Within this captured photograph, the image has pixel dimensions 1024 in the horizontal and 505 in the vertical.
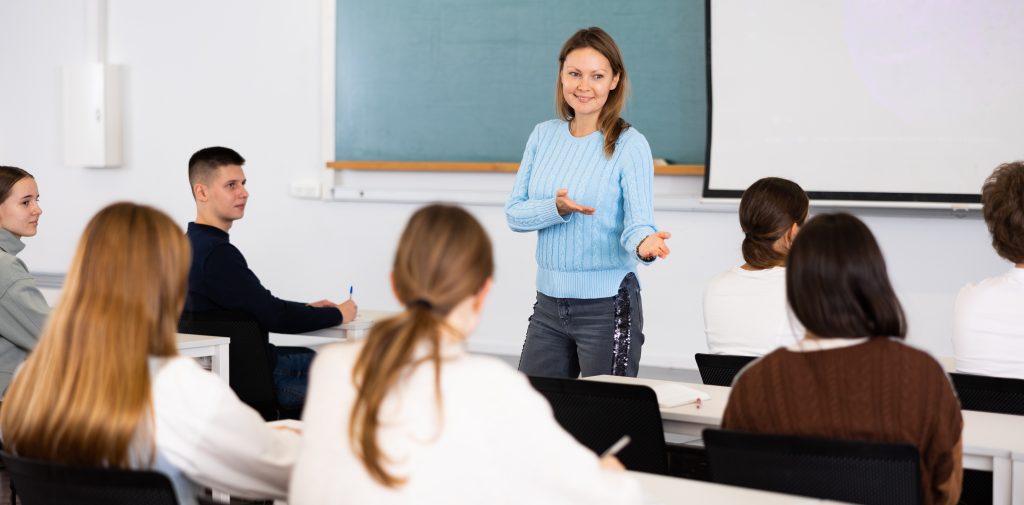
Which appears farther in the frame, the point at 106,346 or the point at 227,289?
the point at 227,289

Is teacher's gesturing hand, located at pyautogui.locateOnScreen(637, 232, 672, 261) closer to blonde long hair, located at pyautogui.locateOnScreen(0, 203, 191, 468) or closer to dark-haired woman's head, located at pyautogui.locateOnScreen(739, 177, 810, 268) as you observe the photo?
dark-haired woman's head, located at pyautogui.locateOnScreen(739, 177, 810, 268)

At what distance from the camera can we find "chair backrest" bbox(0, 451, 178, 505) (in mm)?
1605

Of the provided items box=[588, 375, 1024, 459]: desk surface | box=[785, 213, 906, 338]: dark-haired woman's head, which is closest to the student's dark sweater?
box=[588, 375, 1024, 459]: desk surface

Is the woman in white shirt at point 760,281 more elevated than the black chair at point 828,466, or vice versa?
the woman in white shirt at point 760,281

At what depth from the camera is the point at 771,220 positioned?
2902 mm

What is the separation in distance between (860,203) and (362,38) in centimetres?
269

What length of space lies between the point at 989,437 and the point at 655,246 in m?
0.98

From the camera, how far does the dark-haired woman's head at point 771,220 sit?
2902 millimetres

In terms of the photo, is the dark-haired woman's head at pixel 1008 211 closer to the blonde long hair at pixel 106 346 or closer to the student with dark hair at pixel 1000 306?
the student with dark hair at pixel 1000 306

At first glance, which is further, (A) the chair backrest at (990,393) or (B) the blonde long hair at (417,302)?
(A) the chair backrest at (990,393)

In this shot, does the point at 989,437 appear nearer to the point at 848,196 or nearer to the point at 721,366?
the point at 721,366

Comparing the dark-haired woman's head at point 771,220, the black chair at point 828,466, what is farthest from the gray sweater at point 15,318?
the black chair at point 828,466

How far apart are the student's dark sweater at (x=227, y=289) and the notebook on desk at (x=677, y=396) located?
1.60 meters

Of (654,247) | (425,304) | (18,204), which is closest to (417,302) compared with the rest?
(425,304)
